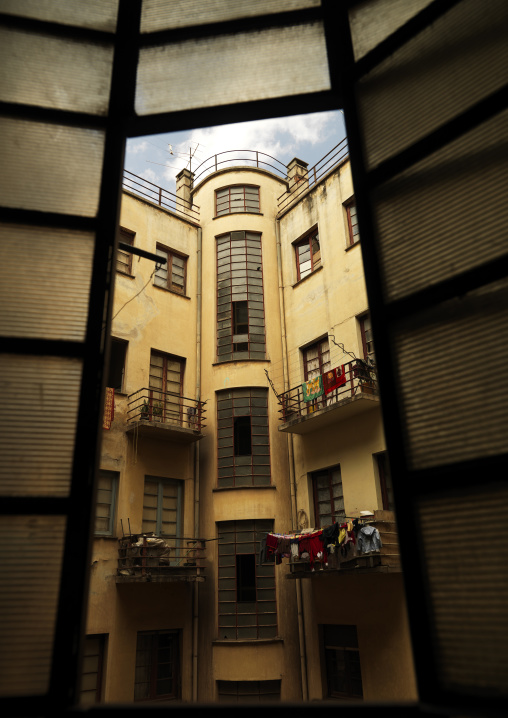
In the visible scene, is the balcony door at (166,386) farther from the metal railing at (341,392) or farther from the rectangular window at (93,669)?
the rectangular window at (93,669)

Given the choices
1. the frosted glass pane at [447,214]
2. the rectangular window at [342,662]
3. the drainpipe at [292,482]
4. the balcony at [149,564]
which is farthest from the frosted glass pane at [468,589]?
the drainpipe at [292,482]

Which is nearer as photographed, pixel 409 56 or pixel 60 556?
pixel 60 556

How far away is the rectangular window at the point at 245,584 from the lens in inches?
640

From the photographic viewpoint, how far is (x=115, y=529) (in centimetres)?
1566

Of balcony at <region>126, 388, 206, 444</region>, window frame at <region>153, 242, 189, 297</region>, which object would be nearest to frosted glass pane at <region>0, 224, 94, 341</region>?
balcony at <region>126, 388, 206, 444</region>

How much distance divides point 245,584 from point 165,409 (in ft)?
19.4

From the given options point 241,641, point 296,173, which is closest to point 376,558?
point 241,641

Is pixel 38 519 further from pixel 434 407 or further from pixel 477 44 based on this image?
pixel 477 44

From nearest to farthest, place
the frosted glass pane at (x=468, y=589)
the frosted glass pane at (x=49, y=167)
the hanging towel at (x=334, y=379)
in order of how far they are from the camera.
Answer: the frosted glass pane at (x=468, y=589) < the frosted glass pane at (x=49, y=167) < the hanging towel at (x=334, y=379)

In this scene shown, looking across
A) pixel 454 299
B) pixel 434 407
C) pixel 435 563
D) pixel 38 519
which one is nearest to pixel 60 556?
pixel 38 519

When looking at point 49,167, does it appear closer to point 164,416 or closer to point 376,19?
point 376,19

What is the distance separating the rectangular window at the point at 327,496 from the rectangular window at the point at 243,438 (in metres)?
1.78

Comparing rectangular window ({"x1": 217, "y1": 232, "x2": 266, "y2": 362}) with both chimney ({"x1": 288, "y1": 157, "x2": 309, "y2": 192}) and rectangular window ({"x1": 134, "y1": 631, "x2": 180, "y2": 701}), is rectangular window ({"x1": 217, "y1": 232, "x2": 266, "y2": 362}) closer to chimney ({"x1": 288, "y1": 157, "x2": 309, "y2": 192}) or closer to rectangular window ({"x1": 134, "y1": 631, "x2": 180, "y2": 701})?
chimney ({"x1": 288, "y1": 157, "x2": 309, "y2": 192})

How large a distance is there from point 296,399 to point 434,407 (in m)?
15.6
